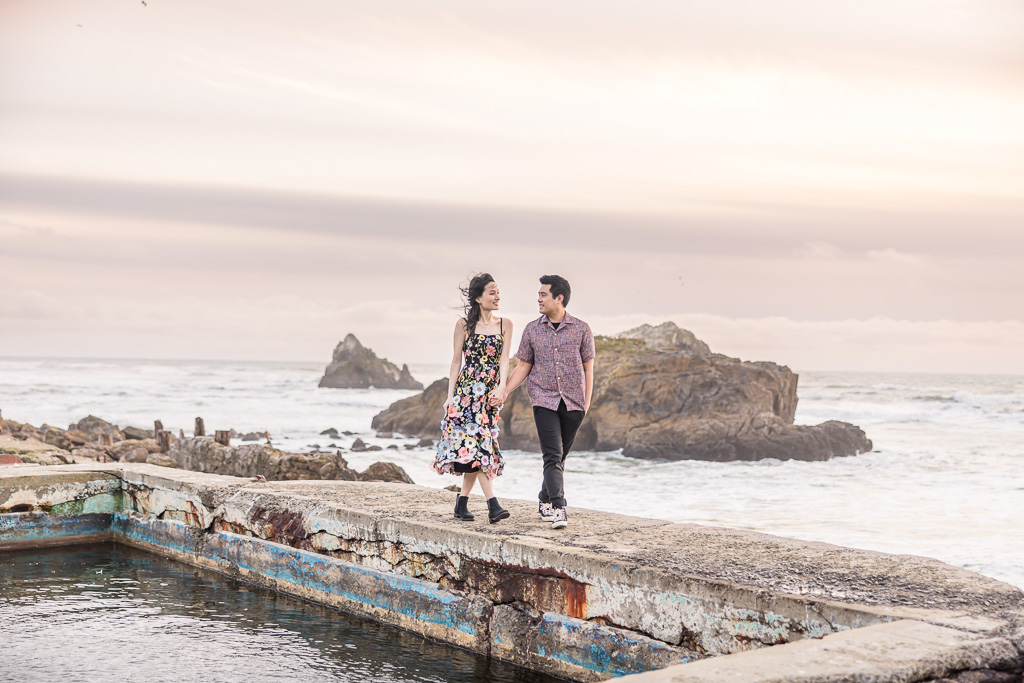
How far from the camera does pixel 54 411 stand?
3816cm

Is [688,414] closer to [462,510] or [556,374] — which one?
[556,374]

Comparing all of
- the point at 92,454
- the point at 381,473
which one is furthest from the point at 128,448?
the point at 381,473

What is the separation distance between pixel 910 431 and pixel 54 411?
3511 centimetres

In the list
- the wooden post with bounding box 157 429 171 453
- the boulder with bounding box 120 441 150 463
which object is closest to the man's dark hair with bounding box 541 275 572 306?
the boulder with bounding box 120 441 150 463

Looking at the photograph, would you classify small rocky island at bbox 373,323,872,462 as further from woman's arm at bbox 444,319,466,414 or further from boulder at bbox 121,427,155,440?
woman's arm at bbox 444,319,466,414

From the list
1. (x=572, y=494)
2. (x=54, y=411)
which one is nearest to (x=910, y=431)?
(x=572, y=494)

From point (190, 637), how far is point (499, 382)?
7.47ft

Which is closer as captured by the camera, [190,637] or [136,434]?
[190,637]

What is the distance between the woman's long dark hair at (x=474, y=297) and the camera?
5785 millimetres

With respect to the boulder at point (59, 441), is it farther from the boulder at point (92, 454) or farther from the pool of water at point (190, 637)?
the pool of water at point (190, 637)

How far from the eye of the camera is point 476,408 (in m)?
5.84

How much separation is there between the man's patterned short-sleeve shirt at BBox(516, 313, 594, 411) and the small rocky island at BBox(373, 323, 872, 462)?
20.3 metres

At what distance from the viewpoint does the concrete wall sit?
3791 millimetres

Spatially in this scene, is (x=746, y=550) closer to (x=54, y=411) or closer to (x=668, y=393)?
(x=668, y=393)
